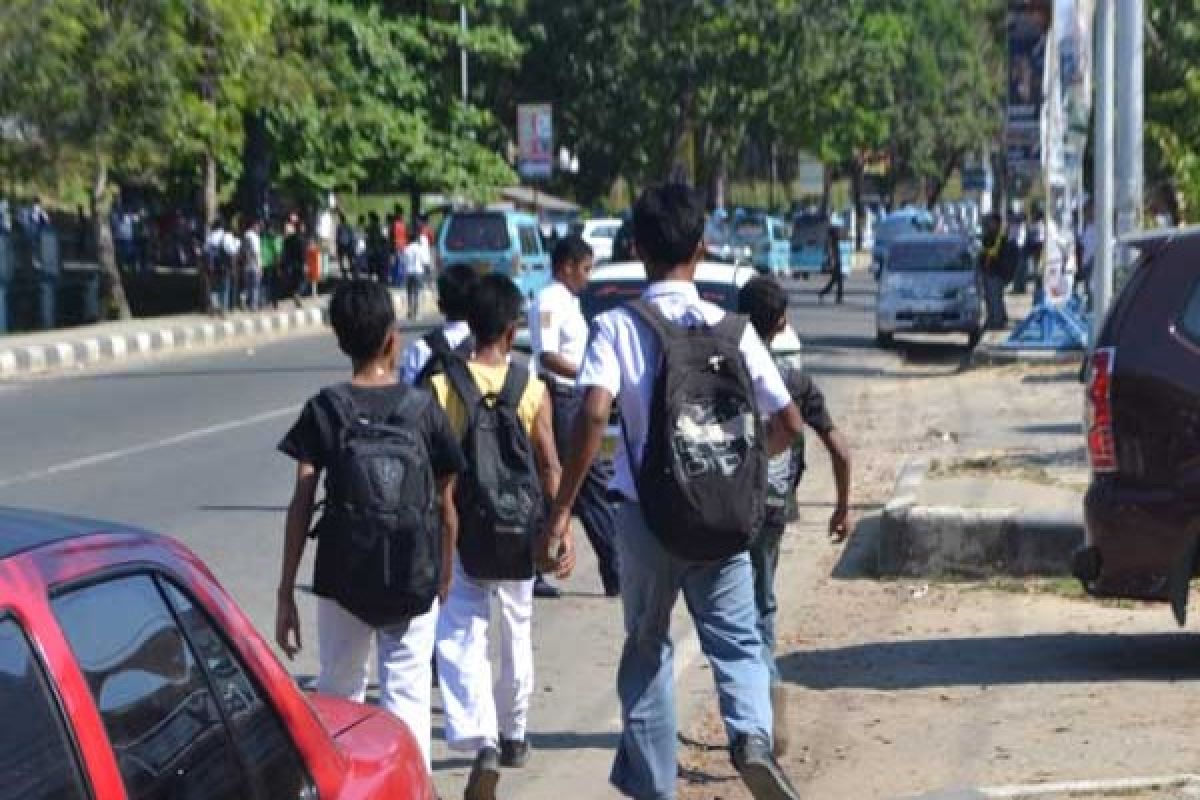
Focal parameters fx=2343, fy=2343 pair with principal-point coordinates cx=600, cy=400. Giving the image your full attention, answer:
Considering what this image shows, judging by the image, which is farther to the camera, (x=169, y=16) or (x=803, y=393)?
(x=169, y=16)

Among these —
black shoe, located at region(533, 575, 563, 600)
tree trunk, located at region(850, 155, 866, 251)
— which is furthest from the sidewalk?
tree trunk, located at region(850, 155, 866, 251)

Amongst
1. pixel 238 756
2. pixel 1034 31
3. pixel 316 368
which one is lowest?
pixel 316 368

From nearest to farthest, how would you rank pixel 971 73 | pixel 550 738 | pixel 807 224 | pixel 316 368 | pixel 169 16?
pixel 550 738
pixel 316 368
pixel 169 16
pixel 807 224
pixel 971 73

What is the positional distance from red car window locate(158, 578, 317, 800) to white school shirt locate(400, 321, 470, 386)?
196 inches

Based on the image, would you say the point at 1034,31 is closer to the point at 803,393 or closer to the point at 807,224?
the point at 803,393

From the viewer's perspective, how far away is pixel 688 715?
916 centimetres

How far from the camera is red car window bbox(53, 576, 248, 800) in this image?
345 centimetres

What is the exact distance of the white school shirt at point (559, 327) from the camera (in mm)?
11367

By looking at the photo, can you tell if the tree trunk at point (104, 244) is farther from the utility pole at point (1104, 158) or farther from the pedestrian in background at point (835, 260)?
the utility pole at point (1104, 158)

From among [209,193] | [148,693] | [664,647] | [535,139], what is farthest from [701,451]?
[535,139]

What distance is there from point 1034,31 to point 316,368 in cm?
1010

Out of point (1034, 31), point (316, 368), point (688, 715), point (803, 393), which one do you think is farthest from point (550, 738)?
point (1034, 31)

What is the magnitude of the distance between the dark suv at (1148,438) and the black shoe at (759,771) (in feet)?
10.8

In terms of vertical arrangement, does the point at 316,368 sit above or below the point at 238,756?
below
